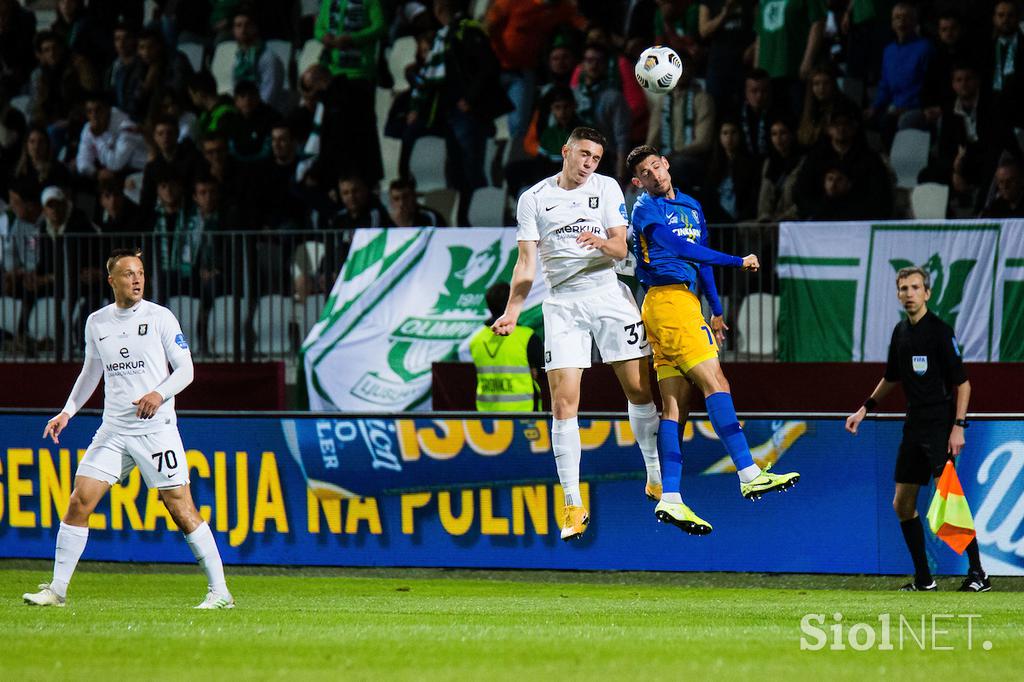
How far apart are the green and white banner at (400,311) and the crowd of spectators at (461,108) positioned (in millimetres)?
474

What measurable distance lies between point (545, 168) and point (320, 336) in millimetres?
2892

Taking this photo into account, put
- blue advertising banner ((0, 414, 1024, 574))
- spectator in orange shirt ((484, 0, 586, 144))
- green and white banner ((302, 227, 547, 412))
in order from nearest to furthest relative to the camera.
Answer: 1. blue advertising banner ((0, 414, 1024, 574))
2. green and white banner ((302, 227, 547, 412))
3. spectator in orange shirt ((484, 0, 586, 144))

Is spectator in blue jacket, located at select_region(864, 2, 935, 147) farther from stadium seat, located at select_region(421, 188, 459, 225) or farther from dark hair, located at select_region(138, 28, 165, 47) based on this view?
dark hair, located at select_region(138, 28, 165, 47)

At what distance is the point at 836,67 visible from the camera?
54.8 feet

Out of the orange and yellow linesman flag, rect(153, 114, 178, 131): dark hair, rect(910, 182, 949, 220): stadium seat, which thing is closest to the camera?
the orange and yellow linesman flag

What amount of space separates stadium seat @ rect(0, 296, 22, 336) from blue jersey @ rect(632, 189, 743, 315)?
9056 millimetres

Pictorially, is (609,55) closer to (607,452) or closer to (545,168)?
(545,168)

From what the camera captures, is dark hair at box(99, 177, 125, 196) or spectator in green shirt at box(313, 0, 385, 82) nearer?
dark hair at box(99, 177, 125, 196)

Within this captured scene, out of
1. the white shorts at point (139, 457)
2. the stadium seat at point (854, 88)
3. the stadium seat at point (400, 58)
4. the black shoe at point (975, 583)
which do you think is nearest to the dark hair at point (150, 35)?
the stadium seat at point (400, 58)

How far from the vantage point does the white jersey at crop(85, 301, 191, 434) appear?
11023mm

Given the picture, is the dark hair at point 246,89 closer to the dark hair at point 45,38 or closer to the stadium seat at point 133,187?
the stadium seat at point 133,187

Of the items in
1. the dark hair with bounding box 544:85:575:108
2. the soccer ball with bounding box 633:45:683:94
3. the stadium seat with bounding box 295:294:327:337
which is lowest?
the stadium seat with bounding box 295:294:327:337

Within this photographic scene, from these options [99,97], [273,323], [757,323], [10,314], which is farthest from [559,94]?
[99,97]

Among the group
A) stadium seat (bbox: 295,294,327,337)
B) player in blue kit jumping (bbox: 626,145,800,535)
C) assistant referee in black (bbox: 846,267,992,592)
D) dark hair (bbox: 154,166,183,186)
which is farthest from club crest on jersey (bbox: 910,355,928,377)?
dark hair (bbox: 154,166,183,186)
